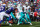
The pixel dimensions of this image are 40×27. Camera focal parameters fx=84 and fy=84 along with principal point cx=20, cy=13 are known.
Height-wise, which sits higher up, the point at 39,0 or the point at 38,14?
the point at 39,0

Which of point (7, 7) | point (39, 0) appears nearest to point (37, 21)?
point (39, 0)

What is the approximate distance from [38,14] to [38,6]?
17.9 inches

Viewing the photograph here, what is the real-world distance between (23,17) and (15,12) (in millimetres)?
516


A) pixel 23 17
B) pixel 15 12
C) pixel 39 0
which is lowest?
pixel 23 17

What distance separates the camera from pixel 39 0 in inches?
185

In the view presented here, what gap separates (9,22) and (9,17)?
0.27m

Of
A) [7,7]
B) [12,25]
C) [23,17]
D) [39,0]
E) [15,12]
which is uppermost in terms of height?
[39,0]

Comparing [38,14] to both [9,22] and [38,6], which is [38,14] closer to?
[38,6]

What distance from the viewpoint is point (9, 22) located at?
449cm

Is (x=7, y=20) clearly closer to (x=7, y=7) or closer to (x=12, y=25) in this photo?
(x=12, y=25)

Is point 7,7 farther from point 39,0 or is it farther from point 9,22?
point 39,0

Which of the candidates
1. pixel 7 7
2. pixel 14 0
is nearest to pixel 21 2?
pixel 14 0

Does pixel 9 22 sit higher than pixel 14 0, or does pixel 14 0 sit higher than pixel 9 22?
pixel 14 0

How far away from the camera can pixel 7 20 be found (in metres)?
4.48
